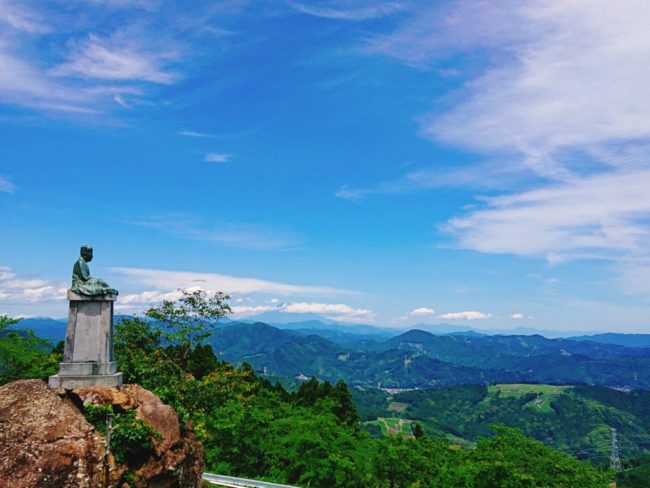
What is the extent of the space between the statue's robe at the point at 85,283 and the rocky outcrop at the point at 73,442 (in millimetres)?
3235

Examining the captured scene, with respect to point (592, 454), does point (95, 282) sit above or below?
above

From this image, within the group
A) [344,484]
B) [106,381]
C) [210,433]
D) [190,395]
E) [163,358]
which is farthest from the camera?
[163,358]

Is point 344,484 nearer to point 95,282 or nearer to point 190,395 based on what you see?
point 190,395

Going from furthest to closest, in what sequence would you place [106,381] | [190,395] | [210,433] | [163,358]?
[163,358] < [190,395] < [210,433] < [106,381]

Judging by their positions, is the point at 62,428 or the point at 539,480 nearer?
the point at 62,428

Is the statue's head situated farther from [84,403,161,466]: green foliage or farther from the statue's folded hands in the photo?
[84,403,161,466]: green foliage

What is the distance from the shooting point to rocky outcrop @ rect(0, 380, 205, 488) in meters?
12.0

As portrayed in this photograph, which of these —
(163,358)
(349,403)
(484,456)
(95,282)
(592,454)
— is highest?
A: (95,282)

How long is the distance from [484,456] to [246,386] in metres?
18.0

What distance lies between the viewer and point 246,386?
1380 inches

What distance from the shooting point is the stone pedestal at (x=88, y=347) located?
15430 millimetres

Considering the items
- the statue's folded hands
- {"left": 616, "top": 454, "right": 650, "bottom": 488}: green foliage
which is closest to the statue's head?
the statue's folded hands

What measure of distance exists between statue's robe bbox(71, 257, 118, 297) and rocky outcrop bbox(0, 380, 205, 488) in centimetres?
323

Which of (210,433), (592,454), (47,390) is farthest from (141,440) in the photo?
(592,454)
